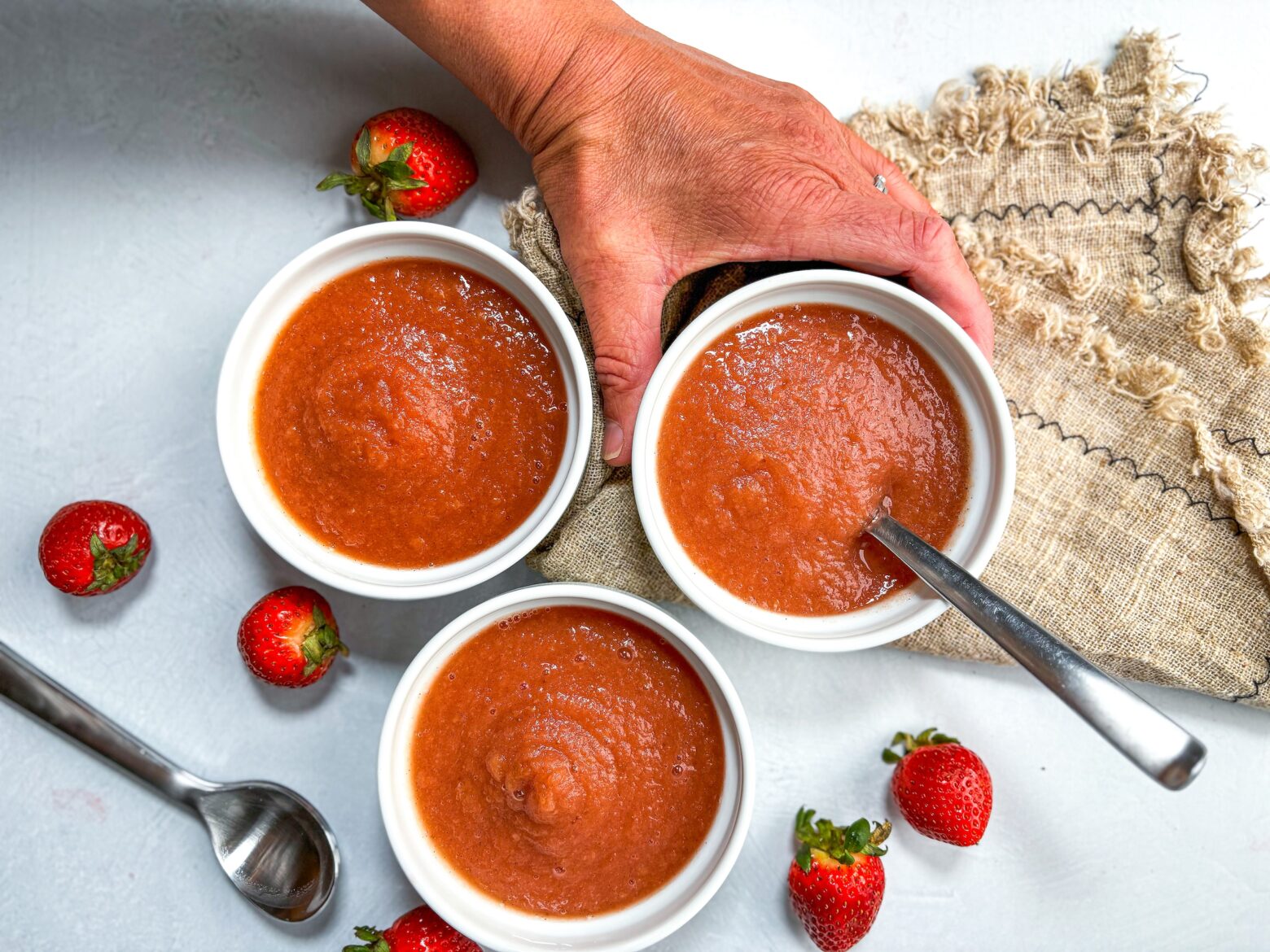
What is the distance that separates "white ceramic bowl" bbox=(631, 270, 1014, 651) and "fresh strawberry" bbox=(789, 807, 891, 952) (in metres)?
0.47

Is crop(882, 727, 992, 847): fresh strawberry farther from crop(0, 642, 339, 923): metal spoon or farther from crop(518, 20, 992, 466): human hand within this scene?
crop(0, 642, 339, 923): metal spoon

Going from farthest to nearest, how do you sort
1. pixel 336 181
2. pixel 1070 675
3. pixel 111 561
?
pixel 111 561 → pixel 336 181 → pixel 1070 675

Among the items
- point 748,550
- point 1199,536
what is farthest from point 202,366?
point 1199,536

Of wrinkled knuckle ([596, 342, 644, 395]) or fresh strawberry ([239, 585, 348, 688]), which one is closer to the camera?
wrinkled knuckle ([596, 342, 644, 395])

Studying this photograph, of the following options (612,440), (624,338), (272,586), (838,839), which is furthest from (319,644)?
(838,839)

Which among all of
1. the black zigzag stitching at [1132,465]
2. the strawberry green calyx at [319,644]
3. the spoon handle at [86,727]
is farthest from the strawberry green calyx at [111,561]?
the black zigzag stitching at [1132,465]

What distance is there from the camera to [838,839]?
181cm

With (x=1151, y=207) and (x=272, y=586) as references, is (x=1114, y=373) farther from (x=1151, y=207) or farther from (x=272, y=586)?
(x=272, y=586)

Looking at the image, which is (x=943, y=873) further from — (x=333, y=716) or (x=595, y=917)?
(x=333, y=716)

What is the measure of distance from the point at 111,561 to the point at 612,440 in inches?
Result: 41.3

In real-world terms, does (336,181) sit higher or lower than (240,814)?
higher

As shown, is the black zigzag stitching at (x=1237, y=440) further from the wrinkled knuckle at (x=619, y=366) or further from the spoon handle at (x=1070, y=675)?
the wrinkled knuckle at (x=619, y=366)

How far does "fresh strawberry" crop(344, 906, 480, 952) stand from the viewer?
1789 millimetres

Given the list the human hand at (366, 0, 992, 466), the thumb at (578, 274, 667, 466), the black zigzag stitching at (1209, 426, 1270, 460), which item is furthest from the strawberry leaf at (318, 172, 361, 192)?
the black zigzag stitching at (1209, 426, 1270, 460)
